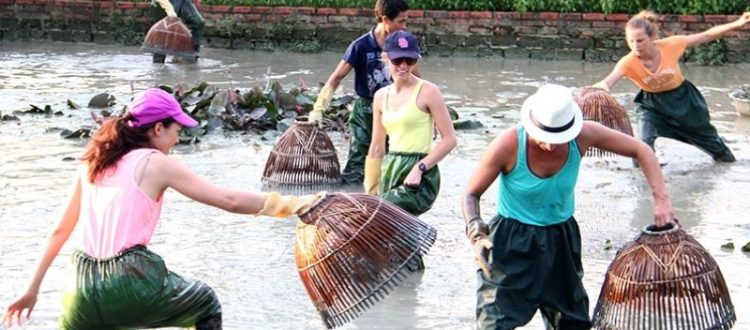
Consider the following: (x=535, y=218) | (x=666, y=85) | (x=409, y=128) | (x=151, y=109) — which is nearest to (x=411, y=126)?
(x=409, y=128)

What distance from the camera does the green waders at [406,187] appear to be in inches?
270

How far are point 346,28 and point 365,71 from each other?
32.4ft

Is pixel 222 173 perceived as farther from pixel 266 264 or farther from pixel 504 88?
pixel 504 88

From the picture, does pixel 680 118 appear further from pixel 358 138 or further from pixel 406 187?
pixel 406 187

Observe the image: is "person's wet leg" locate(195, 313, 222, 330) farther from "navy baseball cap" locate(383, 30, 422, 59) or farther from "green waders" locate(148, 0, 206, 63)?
"green waders" locate(148, 0, 206, 63)

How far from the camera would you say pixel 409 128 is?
22.8 feet

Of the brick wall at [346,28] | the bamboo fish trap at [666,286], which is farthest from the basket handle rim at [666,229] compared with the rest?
the brick wall at [346,28]

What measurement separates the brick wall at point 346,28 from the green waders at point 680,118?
7213mm

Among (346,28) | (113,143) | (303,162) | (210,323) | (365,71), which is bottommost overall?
(303,162)

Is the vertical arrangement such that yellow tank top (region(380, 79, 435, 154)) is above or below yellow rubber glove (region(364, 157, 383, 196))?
above

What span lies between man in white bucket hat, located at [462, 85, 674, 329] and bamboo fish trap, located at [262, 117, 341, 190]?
178 inches

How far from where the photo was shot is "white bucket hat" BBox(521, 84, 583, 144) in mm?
4914

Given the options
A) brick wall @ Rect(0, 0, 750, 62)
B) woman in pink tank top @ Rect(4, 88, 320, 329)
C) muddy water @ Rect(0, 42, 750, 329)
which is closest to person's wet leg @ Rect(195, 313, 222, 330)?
woman in pink tank top @ Rect(4, 88, 320, 329)

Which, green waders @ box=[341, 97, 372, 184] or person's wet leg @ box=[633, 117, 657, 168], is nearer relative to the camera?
green waders @ box=[341, 97, 372, 184]
